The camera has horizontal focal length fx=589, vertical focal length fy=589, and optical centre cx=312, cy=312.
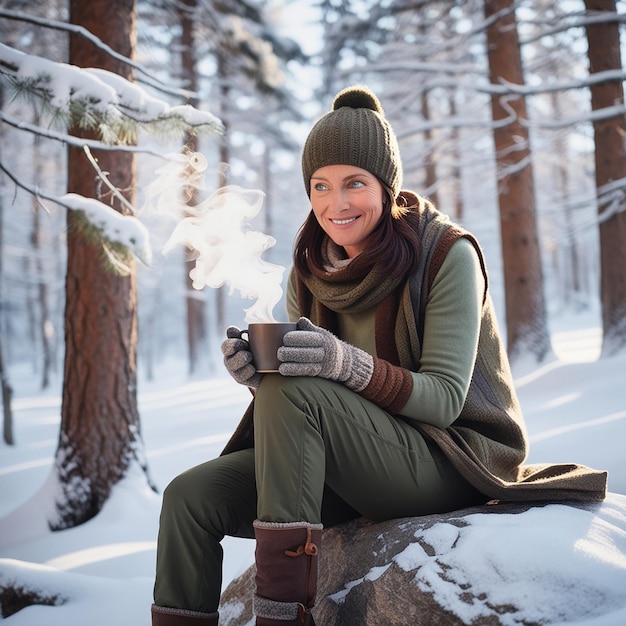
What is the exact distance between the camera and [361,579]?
185 centimetres

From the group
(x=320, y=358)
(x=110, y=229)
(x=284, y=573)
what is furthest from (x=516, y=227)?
(x=284, y=573)

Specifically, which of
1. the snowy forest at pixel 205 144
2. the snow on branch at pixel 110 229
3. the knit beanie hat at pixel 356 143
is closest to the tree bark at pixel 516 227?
the snowy forest at pixel 205 144

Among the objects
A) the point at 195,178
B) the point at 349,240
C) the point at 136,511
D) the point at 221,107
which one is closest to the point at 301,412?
the point at 349,240

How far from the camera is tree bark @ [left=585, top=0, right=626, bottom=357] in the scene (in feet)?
22.1

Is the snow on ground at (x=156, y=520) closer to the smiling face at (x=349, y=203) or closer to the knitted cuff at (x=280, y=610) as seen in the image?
the knitted cuff at (x=280, y=610)

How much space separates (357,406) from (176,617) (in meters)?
0.82

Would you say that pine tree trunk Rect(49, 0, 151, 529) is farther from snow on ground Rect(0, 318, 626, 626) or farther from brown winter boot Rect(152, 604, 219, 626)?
brown winter boot Rect(152, 604, 219, 626)

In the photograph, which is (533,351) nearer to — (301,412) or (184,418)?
(184,418)

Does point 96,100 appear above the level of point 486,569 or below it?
above

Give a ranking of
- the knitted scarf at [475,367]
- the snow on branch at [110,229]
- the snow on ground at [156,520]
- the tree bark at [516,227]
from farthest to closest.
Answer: the tree bark at [516,227]
the snow on branch at [110,229]
the knitted scarf at [475,367]
the snow on ground at [156,520]

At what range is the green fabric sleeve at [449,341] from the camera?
1842 mm

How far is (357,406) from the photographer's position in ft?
5.79

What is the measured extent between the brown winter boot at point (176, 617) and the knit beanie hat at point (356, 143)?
159 cm

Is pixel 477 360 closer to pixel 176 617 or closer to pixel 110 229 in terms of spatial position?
pixel 176 617
